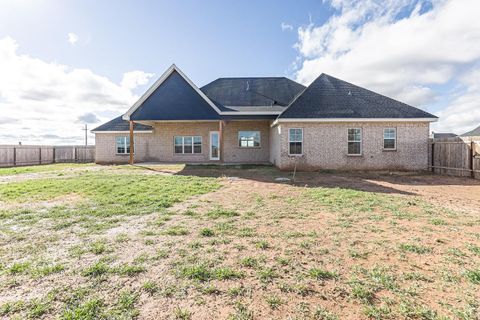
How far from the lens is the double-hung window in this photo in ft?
49.7

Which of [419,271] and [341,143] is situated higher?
[341,143]

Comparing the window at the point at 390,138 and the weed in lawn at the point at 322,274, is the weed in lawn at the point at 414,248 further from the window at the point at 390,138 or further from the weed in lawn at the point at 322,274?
the window at the point at 390,138

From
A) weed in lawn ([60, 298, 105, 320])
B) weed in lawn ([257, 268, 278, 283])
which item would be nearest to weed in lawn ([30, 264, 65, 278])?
weed in lawn ([60, 298, 105, 320])

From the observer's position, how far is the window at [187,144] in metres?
21.8

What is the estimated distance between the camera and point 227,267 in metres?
3.37

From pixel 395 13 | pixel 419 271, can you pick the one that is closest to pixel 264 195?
pixel 419 271

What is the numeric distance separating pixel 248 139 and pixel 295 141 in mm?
6574

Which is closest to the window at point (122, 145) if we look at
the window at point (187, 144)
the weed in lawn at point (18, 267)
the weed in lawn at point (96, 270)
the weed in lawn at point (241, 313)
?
the window at point (187, 144)

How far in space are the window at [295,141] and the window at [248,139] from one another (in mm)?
6119

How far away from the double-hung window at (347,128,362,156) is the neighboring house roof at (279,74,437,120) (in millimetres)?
922

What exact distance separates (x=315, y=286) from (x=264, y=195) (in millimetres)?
5328

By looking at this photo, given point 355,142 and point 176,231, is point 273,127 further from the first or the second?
point 176,231

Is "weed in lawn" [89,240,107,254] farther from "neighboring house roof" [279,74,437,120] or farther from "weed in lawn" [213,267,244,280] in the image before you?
"neighboring house roof" [279,74,437,120]

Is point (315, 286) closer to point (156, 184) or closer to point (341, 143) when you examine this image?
point (156, 184)
